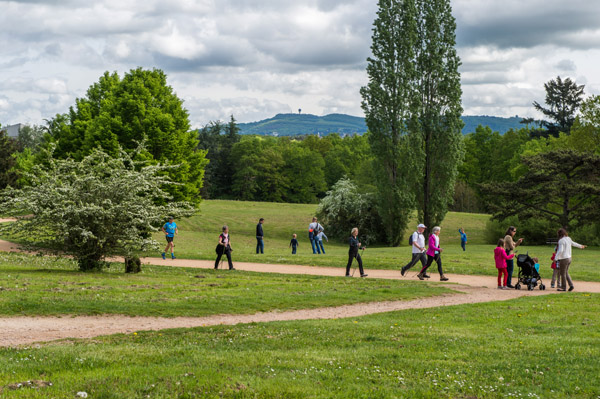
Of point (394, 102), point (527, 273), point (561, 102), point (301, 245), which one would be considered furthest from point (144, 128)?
point (561, 102)

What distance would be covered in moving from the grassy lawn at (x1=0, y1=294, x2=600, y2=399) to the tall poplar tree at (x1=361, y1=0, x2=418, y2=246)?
36.4 metres

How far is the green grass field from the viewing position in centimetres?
2741

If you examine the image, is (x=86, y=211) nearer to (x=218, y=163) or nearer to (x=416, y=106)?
(x=416, y=106)

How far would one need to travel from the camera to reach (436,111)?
47.9 meters

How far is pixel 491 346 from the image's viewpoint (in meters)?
9.71

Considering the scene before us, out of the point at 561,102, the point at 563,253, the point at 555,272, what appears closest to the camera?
the point at 563,253

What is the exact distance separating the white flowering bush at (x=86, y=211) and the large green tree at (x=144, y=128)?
62.2ft

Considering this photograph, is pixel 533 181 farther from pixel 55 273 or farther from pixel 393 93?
pixel 55 273

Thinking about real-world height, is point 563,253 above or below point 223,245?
above

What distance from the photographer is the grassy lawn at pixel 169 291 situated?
13422mm

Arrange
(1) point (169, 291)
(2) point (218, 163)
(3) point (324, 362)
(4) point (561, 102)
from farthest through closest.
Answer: (2) point (218, 163), (4) point (561, 102), (1) point (169, 291), (3) point (324, 362)

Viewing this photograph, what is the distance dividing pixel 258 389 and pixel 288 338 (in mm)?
3478

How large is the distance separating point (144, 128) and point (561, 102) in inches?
2521

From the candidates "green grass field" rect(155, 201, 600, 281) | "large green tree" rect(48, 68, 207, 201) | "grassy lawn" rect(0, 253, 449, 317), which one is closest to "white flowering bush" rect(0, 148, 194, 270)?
"grassy lawn" rect(0, 253, 449, 317)
